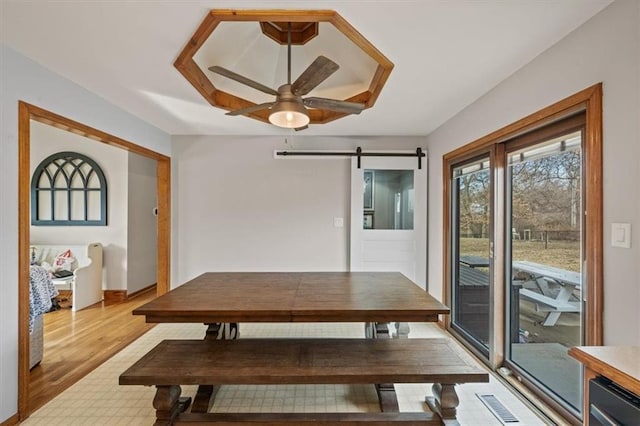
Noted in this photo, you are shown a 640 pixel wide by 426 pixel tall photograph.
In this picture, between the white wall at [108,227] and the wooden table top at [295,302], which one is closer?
the wooden table top at [295,302]

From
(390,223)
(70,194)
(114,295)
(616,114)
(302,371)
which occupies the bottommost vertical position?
(114,295)

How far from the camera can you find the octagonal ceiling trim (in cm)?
159

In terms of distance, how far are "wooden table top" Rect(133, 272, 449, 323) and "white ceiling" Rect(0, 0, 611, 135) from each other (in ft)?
5.24

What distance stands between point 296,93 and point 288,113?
136 millimetres

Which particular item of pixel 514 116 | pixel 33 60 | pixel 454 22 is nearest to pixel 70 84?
pixel 33 60

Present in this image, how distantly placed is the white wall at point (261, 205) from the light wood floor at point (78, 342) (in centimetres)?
89

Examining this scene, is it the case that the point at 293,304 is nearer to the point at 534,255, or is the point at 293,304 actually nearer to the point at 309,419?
the point at 309,419

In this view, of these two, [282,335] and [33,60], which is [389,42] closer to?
[33,60]

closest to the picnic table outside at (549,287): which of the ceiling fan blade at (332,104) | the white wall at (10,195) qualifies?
the ceiling fan blade at (332,104)

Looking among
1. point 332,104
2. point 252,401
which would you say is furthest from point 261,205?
point 252,401

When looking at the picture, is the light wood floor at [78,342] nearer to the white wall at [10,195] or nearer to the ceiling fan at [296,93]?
the white wall at [10,195]

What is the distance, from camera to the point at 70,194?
14.7 feet

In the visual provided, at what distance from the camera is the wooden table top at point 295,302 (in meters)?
1.75

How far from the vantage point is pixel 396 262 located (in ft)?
13.0
